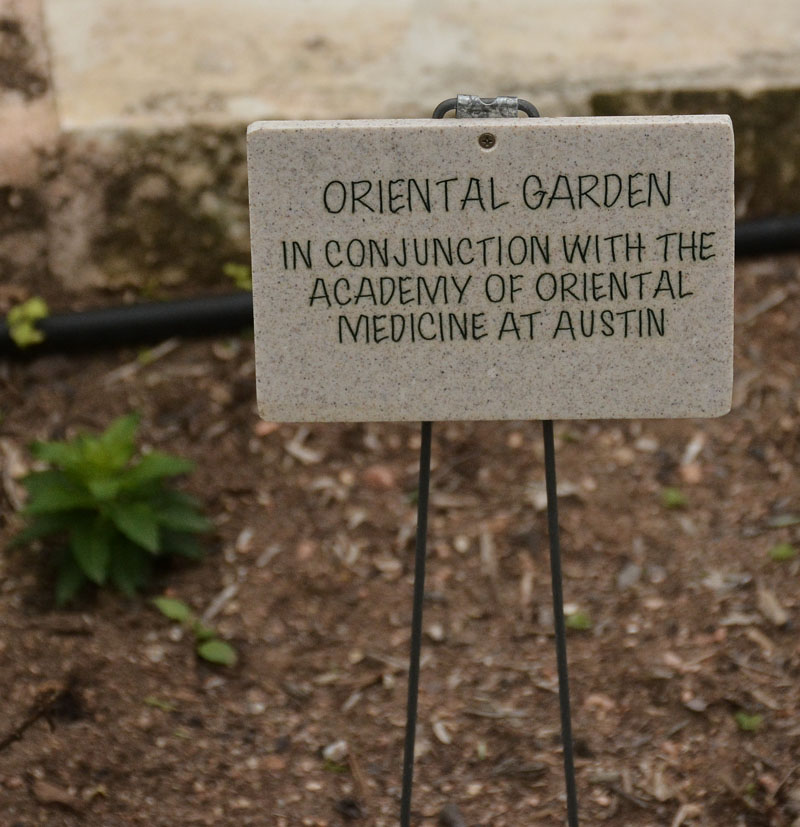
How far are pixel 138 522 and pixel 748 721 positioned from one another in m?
1.35

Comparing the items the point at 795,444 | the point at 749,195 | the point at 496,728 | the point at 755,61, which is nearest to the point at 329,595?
the point at 496,728

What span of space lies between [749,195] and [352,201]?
2121 mm

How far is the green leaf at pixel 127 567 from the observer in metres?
2.54

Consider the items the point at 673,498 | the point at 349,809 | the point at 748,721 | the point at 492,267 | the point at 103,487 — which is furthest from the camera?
the point at 673,498

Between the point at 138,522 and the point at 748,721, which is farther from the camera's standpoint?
the point at 138,522

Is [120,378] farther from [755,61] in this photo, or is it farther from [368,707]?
[755,61]

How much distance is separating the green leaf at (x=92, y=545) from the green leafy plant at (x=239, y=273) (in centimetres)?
95

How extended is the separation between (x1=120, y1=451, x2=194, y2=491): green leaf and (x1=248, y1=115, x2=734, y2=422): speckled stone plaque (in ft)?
3.14

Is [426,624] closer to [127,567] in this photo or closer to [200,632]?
[200,632]

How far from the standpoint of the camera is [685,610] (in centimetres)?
257

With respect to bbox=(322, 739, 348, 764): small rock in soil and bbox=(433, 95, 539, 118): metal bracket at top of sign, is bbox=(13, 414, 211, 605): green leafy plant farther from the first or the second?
bbox=(433, 95, 539, 118): metal bracket at top of sign

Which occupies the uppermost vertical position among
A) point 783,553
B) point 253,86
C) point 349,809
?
point 253,86

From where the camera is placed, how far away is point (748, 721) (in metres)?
2.28

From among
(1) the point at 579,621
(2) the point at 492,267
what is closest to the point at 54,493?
(1) the point at 579,621
